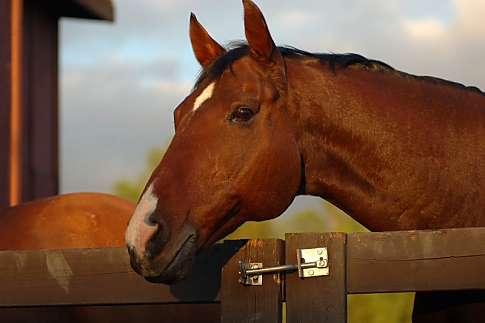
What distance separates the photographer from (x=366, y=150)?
9.69 ft

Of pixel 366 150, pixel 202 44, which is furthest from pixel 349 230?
pixel 366 150

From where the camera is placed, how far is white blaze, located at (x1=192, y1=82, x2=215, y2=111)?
2.79 m

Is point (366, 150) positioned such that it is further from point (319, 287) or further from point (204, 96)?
point (319, 287)

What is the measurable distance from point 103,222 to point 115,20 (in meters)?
3.38

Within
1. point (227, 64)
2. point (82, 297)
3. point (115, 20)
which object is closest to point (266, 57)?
point (227, 64)

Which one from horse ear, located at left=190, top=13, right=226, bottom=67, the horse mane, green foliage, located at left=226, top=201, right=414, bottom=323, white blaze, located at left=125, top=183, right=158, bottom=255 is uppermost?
horse ear, located at left=190, top=13, right=226, bottom=67

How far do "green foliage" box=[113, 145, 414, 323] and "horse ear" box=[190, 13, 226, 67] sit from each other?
19.9 m

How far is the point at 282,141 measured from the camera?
2812 mm

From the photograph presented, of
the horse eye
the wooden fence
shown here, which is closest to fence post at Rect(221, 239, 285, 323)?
the wooden fence

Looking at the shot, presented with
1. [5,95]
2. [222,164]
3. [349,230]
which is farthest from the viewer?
[349,230]

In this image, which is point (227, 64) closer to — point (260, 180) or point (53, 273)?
point (260, 180)

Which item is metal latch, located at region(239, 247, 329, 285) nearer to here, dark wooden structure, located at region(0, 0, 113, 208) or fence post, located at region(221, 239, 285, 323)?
fence post, located at region(221, 239, 285, 323)

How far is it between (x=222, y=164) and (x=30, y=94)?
384 centimetres

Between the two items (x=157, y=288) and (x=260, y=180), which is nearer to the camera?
(x=157, y=288)
